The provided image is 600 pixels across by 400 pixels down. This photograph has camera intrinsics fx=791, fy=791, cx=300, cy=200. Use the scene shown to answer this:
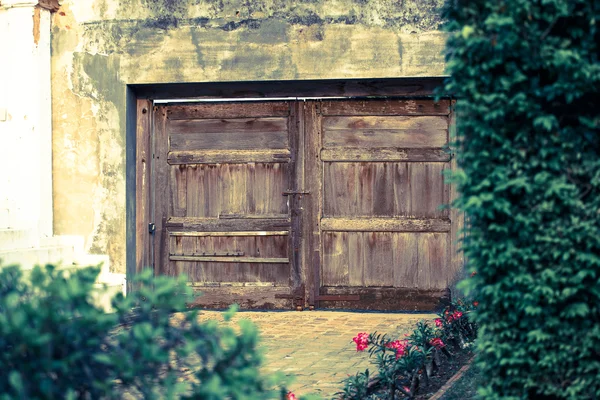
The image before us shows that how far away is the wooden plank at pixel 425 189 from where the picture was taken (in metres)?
8.63

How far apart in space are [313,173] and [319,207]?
0.39 meters

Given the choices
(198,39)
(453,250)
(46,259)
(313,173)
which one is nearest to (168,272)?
(46,259)

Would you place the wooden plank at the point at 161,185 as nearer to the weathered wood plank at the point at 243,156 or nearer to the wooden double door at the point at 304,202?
the wooden double door at the point at 304,202

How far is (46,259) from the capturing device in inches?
328

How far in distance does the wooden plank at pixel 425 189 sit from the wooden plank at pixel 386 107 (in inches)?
23.4

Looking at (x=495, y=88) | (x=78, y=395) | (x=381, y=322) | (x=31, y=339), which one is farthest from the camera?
(x=381, y=322)

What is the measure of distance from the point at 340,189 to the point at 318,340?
6.87 feet

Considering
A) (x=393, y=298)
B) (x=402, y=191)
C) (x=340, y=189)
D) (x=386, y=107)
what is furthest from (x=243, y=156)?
(x=393, y=298)

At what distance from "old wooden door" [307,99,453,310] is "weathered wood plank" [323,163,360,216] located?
1cm

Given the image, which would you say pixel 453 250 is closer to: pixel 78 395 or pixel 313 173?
pixel 313 173

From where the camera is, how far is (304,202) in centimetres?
884

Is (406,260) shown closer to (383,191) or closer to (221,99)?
(383,191)

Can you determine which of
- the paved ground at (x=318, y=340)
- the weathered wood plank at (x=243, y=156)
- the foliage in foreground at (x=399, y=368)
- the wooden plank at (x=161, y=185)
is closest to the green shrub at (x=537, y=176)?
the foliage in foreground at (x=399, y=368)

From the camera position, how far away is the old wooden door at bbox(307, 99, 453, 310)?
863 cm
